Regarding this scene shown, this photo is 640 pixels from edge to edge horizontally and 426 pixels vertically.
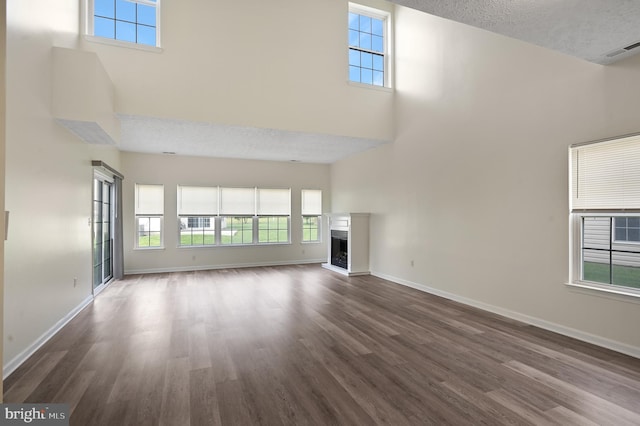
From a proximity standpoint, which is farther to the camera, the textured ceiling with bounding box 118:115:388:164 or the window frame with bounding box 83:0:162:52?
the textured ceiling with bounding box 118:115:388:164

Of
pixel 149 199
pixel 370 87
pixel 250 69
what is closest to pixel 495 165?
pixel 370 87

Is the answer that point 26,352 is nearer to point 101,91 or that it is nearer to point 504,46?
point 101,91

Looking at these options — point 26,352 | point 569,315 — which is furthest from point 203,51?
point 569,315

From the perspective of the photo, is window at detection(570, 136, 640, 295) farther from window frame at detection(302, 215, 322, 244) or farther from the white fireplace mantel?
window frame at detection(302, 215, 322, 244)

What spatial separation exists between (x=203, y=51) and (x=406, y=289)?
5.36 meters

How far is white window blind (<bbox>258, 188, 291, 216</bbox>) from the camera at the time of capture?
8.77 meters

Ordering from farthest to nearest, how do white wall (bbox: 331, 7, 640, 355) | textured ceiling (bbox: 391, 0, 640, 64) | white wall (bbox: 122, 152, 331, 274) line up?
white wall (bbox: 122, 152, 331, 274) → white wall (bbox: 331, 7, 640, 355) → textured ceiling (bbox: 391, 0, 640, 64)

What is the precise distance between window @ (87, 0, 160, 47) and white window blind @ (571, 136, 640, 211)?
600cm

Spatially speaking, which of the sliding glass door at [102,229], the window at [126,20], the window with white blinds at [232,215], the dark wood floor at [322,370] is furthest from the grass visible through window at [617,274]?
the sliding glass door at [102,229]

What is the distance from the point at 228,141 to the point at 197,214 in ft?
8.32

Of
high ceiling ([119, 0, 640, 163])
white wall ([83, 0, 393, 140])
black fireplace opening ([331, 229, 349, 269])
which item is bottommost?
black fireplace opening ([331, 229, 349, 269])

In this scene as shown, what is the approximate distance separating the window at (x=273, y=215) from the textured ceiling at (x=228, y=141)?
1047 millimetres

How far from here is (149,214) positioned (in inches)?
302

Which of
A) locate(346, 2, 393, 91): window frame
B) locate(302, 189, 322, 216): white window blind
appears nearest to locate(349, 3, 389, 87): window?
locate(346, 2, 393, 91): window frame
